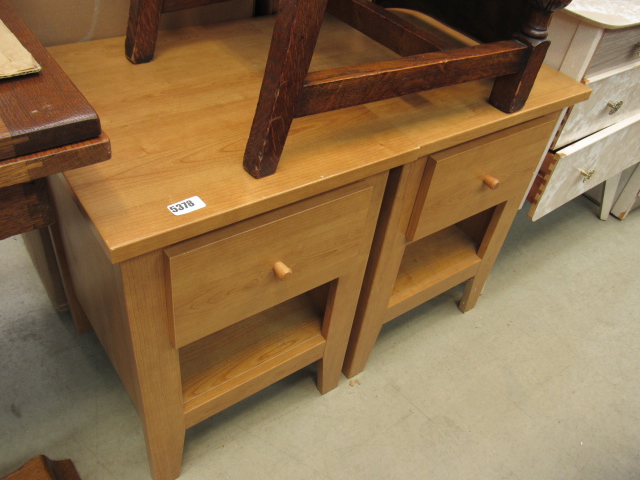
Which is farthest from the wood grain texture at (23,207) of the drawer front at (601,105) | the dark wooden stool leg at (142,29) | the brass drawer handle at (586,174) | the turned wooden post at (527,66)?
the brass drawer handle at (586,174)

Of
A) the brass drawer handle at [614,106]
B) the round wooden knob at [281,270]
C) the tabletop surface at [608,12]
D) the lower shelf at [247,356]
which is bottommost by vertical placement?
the lower shelf at [247,356]

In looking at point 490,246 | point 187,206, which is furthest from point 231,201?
point 490,246

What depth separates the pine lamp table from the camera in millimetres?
633

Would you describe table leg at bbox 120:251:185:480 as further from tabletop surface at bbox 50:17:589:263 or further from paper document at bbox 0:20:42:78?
paper document at bbox 0:20:42:78

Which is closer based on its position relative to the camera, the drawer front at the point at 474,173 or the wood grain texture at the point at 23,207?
the wood grain texture at the point at 23,207

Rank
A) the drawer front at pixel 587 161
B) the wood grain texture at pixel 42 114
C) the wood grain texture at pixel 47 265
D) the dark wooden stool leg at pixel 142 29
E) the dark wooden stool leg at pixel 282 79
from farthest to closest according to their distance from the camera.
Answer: the drawer front at pixel 587 161
the wood grain texture at pixel 47 265
the dark wooden stool leg at pixel 142 29
the dark wooden stool leg at pixel 282 79
the wood grain texture at pixel 42 114

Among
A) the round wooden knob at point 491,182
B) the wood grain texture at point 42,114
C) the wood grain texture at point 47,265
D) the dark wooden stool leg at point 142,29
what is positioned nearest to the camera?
the wood grain texture at point 42,114

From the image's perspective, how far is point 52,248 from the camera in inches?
41.6

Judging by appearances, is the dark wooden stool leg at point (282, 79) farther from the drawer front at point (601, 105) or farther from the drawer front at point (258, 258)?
the drawer front at point (601, 105)

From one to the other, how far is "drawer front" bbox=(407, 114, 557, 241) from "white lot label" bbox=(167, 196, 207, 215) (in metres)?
0.38

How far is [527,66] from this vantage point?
0.85 meters

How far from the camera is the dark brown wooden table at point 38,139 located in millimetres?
425

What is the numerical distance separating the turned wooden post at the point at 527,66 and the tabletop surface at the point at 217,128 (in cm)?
3

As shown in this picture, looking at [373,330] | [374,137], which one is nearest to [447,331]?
[373,330]
